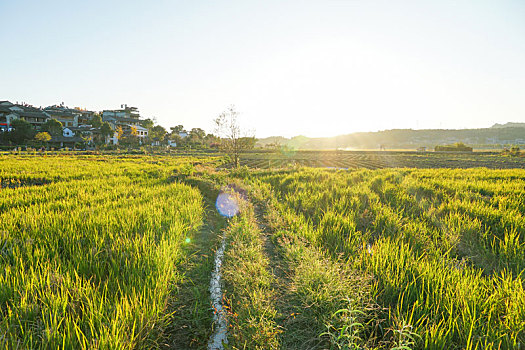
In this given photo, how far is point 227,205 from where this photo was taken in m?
7.88

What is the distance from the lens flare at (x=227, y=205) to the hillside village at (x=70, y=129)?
59.0 m

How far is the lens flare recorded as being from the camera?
717 cm

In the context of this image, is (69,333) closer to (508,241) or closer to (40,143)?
Answer: (508,241)

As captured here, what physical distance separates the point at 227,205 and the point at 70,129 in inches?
Answer: 3336

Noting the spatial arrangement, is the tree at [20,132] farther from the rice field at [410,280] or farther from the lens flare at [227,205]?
the rice field at [410,280]

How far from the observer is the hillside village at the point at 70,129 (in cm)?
4841

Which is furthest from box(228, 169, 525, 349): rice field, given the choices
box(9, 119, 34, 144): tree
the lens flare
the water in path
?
box(9, 119, 34, 144): tree

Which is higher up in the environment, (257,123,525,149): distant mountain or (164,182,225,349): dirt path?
(257,123,525,149): distant mountain

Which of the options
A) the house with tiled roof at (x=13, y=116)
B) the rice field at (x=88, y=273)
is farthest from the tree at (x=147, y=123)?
the rice field at (x=88, y=273)

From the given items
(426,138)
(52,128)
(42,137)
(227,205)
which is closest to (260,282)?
(227,205)

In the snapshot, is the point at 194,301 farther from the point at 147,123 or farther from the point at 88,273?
the point at 147,123

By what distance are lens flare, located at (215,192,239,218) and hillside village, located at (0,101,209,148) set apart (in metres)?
59.0

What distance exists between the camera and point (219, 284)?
358 cm

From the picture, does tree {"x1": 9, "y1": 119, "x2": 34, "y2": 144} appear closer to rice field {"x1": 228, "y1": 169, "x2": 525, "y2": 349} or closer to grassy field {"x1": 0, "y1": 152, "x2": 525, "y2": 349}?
grassy field {"x1": 0, "y1": 152, "x2": 525, "y2": 349}
